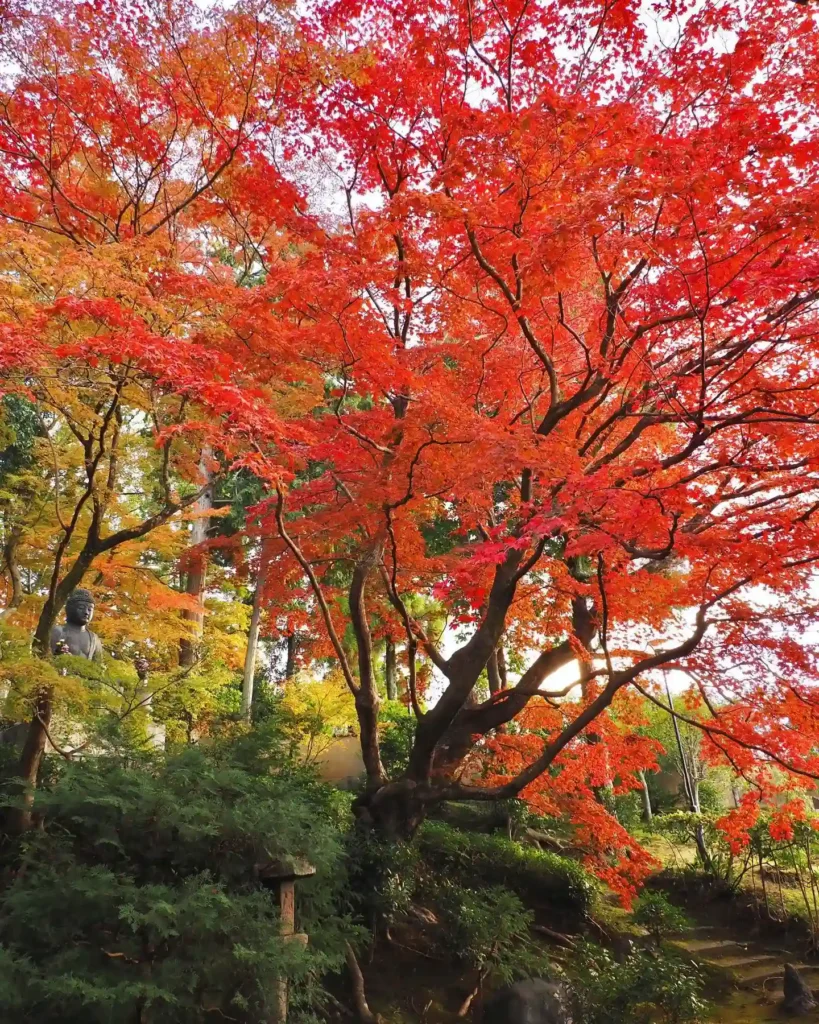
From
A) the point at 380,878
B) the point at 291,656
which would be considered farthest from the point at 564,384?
the point at 291,656

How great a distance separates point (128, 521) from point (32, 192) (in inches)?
179

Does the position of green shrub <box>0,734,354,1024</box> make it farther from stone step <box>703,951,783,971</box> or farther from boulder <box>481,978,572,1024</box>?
stone step <box>703,951,783,971</box>

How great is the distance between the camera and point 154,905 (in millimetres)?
3900

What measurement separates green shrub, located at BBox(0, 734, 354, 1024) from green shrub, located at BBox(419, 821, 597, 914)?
383 centimetres

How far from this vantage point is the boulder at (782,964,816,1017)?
22.3 feet

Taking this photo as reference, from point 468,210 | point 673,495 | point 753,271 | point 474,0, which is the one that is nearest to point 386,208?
point 468,210

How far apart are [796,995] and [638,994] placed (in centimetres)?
283

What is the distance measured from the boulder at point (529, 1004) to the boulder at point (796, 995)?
2651 millimetres

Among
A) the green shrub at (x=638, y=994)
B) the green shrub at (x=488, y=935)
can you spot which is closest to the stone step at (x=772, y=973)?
the green shrub at (x=638, y=994)

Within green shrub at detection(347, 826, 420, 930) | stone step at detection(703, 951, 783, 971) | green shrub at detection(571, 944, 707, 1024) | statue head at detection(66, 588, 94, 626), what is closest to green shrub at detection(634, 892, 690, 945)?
stone step at detection(703, 951, 783, 971)

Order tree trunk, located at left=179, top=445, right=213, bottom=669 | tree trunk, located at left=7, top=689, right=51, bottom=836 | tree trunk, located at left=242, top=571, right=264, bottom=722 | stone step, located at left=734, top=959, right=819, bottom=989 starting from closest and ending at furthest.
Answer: tree trunk, located at left=7, top=689, right=51, bottom=836, stone step, located at left=734, top=959, right=819, bottom=989, tree trunk, located at left=242, top=571, right=264, bottom=722, tree trunk, located at left=179, top=445, right=213, bottom=669

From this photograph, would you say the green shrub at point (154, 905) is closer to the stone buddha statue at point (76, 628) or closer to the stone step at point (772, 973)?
the stone buddha statue at point (76, 628)

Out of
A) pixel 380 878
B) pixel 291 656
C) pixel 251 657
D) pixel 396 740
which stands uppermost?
pixel 291 656

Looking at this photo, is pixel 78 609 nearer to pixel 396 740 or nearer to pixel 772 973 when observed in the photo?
pixel 396 740
